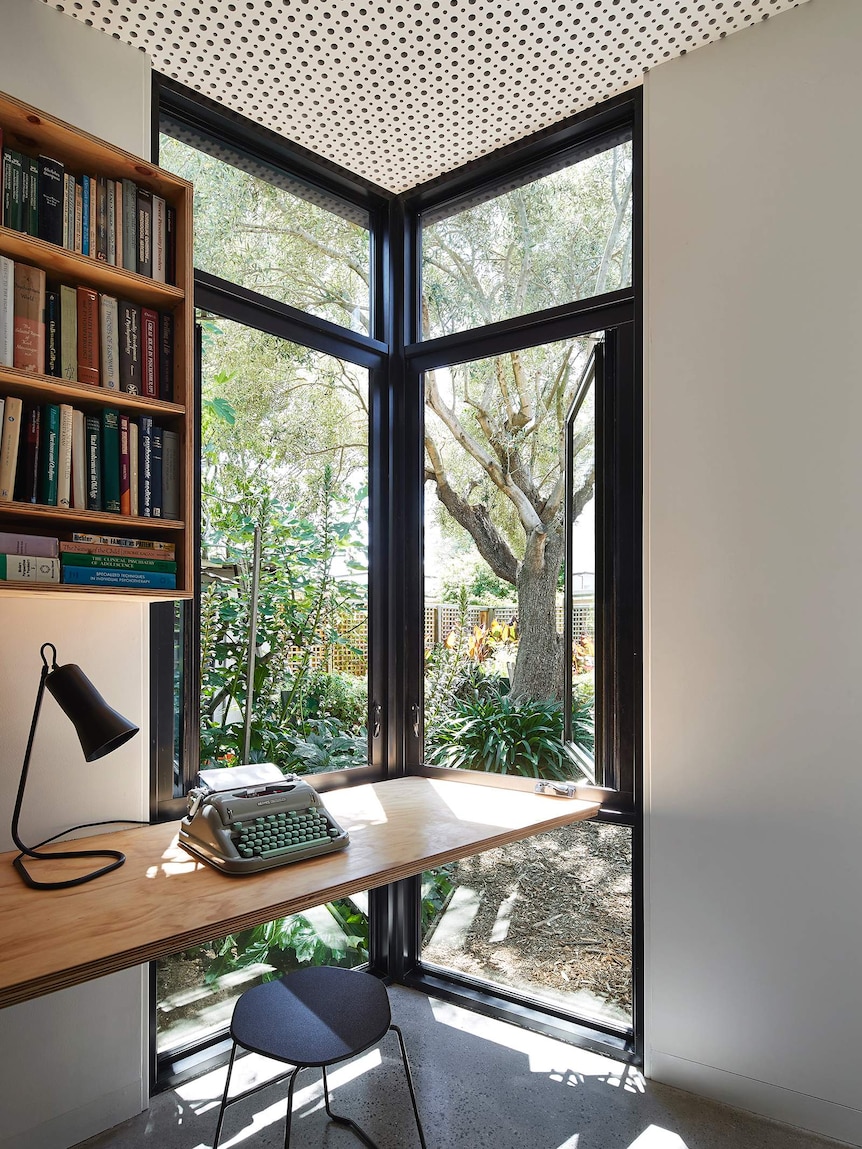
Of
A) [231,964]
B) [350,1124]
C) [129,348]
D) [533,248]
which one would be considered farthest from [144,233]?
[350,1124]

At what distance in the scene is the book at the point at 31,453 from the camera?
1636 mm

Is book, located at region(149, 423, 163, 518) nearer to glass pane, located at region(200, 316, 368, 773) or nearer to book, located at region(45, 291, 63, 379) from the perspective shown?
book, located at region(45, 291, 63, 379)

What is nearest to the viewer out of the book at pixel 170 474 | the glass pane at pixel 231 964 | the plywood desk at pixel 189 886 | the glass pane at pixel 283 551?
the plywood desk at pixel 189 886

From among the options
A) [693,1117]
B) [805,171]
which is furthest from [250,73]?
[693,1117]

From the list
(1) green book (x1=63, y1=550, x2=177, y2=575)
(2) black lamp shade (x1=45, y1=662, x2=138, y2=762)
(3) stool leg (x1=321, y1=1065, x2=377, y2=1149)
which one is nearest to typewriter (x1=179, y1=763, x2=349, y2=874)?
(2) black lamp shade (x1=45, y1=662, x2=138, y2=762)

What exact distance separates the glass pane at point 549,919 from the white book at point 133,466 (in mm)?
1648

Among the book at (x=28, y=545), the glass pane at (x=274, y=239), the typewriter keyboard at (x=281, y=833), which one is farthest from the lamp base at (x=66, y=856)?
the glass pane at (x=274, y=239)

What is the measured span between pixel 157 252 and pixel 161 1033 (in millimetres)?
2118

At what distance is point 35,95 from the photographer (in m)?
1.91

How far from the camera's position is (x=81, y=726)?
1.58m

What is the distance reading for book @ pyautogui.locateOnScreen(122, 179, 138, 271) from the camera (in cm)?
183

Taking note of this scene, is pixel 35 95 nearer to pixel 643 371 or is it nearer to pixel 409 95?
pixel 409 95

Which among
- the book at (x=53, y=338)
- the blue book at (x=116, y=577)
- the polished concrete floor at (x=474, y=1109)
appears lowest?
the polished concrete floor at (x=474, y=1109)

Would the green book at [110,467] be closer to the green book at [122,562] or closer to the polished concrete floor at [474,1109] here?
the green book at [122,562]
